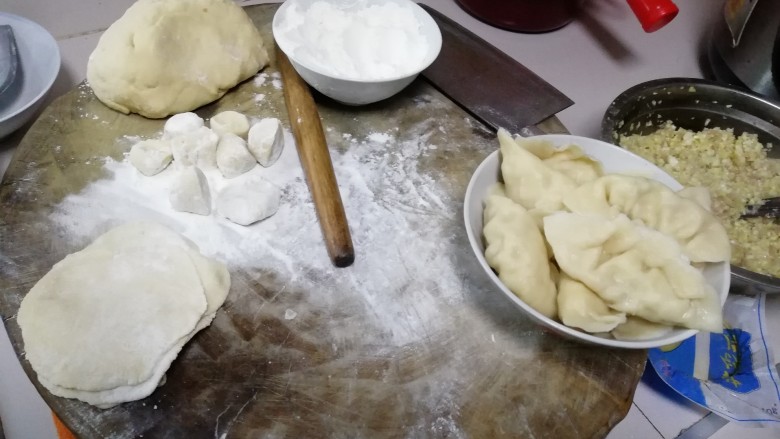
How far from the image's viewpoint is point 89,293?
2.71ft

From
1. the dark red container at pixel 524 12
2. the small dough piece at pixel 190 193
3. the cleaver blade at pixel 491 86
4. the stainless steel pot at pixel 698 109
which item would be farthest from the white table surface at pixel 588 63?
the small dough piece at pixel 190 193

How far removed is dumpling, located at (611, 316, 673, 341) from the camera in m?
0.81

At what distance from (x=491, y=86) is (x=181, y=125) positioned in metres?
0.67

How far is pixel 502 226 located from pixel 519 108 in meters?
0.44

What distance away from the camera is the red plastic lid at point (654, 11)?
135 cm

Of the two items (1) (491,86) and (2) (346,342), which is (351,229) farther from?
(1) (491,86)

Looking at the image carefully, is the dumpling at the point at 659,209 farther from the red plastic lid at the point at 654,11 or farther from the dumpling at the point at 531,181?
the red plastic lid at the point at 654,11

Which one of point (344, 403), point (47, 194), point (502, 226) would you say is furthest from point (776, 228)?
point (47, 194)

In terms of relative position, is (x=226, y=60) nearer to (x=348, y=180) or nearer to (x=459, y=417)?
(x=348, y=180)

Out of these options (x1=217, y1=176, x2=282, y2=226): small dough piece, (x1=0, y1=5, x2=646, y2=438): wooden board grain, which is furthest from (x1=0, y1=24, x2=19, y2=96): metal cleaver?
(x1=217, y1=176, x2=282, y2=226): small dough piece

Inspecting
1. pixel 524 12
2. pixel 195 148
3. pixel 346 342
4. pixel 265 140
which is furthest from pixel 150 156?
pixel 524 12

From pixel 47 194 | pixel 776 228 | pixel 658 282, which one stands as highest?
pixel 658 282

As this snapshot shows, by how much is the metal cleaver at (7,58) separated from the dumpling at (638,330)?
1333 millimetres

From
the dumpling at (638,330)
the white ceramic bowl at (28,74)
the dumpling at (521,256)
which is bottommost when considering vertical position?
the white ceramic bowl at (28,74)
